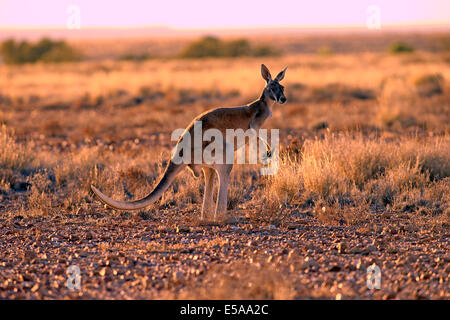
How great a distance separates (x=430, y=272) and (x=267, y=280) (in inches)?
60.8

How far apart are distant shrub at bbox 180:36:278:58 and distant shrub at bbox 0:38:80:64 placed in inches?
422

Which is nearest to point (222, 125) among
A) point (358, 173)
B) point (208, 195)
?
point (208, 195)

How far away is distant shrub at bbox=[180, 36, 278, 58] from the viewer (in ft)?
200

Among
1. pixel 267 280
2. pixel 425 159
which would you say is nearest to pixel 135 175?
pixel 425 159

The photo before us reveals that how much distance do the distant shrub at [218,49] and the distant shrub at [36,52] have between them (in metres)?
10.7

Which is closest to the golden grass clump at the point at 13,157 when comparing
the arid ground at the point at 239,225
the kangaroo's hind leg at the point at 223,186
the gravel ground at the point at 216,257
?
the arid ground at the point at 239,225

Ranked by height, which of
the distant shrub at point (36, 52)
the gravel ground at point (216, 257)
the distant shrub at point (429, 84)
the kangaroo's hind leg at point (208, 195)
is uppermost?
the distant shrub at point (36, 52)

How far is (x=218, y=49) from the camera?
61312 mm

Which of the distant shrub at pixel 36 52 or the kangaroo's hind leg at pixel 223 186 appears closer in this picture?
the kangaroo's hind leg at pixel 223 186

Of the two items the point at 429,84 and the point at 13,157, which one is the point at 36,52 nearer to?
the point at 429,84

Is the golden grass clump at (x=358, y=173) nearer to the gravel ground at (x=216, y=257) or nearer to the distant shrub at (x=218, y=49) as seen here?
the gravel ground at (x=216, y=257)

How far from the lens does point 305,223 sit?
7.80 metres

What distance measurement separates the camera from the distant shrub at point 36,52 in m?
54.8

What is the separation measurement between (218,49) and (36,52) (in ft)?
54.1
